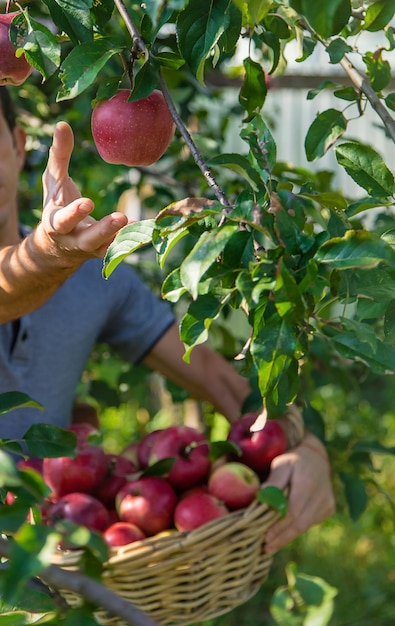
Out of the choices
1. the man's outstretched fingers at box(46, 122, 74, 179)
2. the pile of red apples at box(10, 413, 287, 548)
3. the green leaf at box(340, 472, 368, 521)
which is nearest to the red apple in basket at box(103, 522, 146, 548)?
the pile of red apples at box(10, 413, 287, 548)

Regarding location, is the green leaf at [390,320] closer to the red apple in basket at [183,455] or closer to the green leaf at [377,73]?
the green leaf at [377,73]

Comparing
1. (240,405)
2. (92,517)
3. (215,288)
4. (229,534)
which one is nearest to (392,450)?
(240,405)

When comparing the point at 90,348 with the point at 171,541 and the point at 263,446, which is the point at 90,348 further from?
the point at 171,541

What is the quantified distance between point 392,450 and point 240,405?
0.38m

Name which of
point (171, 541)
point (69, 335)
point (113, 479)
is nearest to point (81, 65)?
point (171, 541)

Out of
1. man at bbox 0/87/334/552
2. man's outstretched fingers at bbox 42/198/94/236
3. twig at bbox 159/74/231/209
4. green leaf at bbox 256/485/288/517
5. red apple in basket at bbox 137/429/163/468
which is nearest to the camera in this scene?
twig at bbox 159/74/231/209

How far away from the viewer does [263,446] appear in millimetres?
1641

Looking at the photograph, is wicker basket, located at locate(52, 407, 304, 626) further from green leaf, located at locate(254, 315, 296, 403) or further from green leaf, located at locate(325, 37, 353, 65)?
green leaf, located at locate(325, 37, 353, 65)

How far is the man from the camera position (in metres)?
1.57

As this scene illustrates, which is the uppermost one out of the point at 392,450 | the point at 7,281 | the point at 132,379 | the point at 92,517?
the point at 7,281

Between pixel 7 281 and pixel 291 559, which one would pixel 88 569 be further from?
pixel 291 559

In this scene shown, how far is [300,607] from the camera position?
2.30 ft

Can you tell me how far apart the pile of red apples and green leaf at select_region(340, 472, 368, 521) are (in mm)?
279

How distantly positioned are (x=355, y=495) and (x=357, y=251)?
1.23 metres
